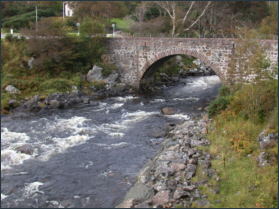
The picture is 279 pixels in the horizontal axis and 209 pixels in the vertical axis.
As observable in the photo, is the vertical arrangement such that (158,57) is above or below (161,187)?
above

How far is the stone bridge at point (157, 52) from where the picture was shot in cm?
2858

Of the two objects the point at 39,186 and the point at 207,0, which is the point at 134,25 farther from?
the point at 39,186

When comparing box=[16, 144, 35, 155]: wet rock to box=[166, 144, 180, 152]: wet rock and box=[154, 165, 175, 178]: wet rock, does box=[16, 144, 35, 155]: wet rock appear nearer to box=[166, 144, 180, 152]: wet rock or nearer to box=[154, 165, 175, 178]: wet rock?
box=[154, 165, 175, 178]: wet rock

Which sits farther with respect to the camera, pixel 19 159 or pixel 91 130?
pixel 91 130

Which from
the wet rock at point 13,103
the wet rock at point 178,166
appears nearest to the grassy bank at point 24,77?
the wet rock at point 13,103

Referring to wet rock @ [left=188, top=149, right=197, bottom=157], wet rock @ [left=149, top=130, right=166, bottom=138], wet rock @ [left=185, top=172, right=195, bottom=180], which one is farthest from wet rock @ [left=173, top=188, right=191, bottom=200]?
wet rock @ [left=149, top=130, right=166, bottom=138]

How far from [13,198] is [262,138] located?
1192 cm

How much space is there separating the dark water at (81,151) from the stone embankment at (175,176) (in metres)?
0.90

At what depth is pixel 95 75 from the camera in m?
34.5

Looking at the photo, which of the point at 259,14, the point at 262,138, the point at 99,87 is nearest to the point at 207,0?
the point at 259,14

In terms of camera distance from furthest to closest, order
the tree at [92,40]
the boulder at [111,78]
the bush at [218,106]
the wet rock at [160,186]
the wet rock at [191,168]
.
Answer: the tree at [92,40], the boulder at [111,78], the bush at [218,106], the wet rock at [191,168], the wet rock at [160,186]

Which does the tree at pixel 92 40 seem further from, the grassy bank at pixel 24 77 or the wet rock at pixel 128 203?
the wet rock at pixel 128 203

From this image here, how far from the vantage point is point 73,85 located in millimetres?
32062

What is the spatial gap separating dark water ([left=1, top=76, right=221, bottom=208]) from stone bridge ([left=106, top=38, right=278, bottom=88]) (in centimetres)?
450
